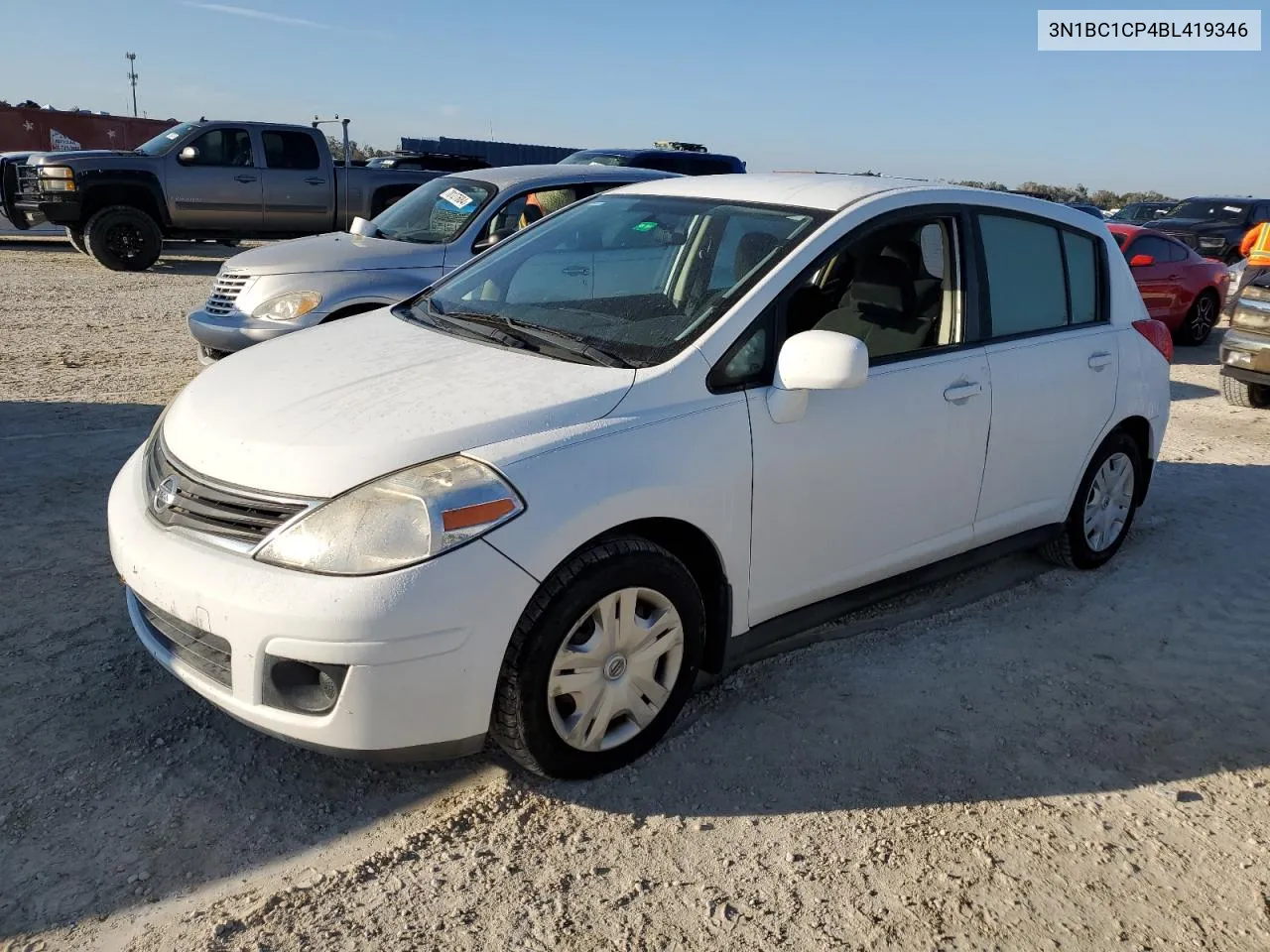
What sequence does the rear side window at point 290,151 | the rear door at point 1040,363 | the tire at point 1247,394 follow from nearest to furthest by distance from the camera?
1. the rear door at point 1040,363
2. the tire at point 1247,394
3. the rear side window at point 290,151

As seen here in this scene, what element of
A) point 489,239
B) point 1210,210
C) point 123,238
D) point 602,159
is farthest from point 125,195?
point 1210,210

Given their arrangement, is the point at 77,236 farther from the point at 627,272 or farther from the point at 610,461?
the point at 610,461

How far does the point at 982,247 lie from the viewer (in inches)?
161

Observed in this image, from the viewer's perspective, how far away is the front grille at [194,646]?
8.98 ft

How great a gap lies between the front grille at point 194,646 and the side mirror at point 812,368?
1.69 meters

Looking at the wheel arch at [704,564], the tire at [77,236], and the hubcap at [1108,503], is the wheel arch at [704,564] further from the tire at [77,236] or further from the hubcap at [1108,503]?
the tire at [77,236]

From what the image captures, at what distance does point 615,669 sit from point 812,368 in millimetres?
1050

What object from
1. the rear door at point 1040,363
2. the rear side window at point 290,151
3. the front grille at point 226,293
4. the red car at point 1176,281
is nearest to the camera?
the rear door at point 1040,363

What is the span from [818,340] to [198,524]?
182 cm

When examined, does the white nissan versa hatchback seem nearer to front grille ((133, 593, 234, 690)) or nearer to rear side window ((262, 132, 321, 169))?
front grille ((133, 593, 234, 690))

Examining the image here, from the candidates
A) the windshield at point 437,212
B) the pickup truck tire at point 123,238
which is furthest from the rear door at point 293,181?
the windshield at point 437,212

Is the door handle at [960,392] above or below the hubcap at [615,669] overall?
above

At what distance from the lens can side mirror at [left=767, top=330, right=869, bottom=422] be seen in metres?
3.11

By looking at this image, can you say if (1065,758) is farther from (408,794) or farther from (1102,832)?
(408,794)
